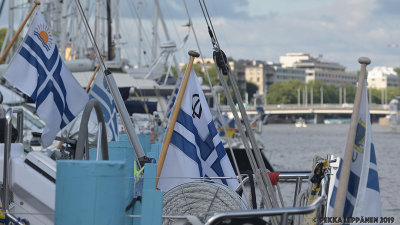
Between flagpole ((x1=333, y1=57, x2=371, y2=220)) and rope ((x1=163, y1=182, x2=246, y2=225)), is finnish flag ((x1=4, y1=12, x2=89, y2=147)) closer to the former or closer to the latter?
rope ((x1=163, y1=182, x2=246, y2=225))

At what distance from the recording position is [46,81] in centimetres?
1029

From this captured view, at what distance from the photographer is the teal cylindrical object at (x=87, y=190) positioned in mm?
4926

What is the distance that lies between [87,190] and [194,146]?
4591 mm

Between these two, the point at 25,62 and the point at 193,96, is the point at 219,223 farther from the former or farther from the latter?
the point at 25,62

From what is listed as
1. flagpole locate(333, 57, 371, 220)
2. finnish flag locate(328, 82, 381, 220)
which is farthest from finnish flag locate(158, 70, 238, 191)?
flagpole locate(333, 57, 371, 220)

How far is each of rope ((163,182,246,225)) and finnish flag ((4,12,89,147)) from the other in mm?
3120

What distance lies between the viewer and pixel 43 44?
35.6 ft

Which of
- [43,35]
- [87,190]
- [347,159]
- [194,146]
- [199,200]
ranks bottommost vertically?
[199,200]

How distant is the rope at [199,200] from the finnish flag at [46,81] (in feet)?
10.2

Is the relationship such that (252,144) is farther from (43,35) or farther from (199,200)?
(43,35)

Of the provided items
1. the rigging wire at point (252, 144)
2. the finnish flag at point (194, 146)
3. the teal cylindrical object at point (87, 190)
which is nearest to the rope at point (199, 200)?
the rigging wire at point (252, 144)

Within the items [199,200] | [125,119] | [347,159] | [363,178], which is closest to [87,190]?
[347,159]

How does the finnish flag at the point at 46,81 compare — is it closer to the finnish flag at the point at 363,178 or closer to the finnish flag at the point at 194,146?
the finnish flag at the point at 194,146

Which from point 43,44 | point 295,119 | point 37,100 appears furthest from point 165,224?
point 295,119
